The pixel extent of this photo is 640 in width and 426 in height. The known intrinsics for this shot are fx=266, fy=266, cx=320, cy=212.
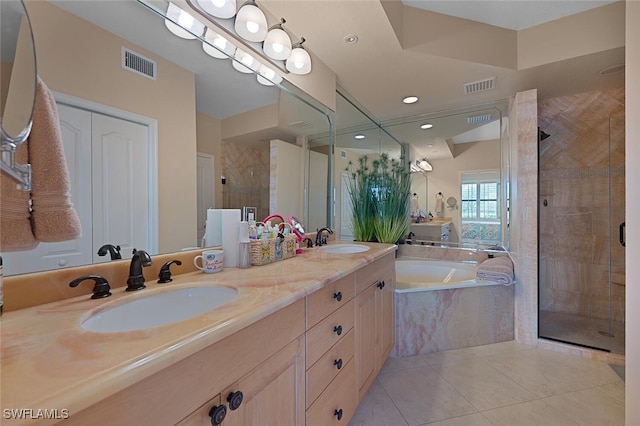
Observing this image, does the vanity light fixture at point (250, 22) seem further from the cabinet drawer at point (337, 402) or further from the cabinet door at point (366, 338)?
the cabinet drawer at point (337, 402)

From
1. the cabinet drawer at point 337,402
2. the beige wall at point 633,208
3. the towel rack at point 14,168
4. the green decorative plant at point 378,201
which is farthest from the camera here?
the green decorative plant at point 378,201

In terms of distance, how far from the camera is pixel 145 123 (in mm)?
1071

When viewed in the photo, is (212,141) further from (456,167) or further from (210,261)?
(456,167)

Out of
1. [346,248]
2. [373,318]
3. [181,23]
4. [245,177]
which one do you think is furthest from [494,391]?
[181,23]

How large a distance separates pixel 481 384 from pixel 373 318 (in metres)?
0.96

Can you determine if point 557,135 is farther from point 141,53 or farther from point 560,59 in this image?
point 141,53

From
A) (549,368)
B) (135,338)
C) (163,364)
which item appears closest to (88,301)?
(135,338)

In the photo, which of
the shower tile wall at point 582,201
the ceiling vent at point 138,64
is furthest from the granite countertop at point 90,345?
the shower tile wall at point 582,201

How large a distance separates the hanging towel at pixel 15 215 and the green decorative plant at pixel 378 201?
2369 millimetres

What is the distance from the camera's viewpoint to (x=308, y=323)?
3.28 feet

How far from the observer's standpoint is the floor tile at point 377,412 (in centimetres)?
150

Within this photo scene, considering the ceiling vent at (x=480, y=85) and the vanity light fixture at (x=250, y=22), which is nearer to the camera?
the vanity light fixture at (x=250, y=22)

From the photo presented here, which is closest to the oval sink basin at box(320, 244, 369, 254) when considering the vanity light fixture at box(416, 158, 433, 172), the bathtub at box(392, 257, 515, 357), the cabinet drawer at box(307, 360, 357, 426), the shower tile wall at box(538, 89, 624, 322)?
the bathtub at box(392, 257, 515, 357)

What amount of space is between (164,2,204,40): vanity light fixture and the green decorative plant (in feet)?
6.11
